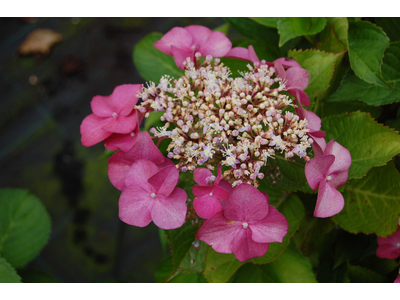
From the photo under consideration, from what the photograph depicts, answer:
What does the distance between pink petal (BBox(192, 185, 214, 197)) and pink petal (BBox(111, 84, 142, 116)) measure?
0.22 metres

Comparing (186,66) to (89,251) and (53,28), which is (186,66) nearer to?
(89,251)

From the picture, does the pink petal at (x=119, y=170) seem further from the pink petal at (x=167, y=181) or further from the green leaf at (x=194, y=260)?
the green leaf at (x=194, y=260)

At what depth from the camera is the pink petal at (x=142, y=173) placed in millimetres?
574

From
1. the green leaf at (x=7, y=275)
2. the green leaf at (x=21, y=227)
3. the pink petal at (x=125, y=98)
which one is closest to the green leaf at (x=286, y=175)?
the pink petal at (x=125, y=98)

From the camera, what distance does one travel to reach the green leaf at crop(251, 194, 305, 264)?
29.8 inches

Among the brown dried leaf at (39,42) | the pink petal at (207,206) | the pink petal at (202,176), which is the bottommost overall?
the brown dried leaf at (39,42)

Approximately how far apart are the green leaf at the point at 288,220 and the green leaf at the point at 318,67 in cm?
26

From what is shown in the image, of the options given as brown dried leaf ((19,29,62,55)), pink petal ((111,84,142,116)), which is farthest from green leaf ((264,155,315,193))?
brown dried leaf ((19,29,62,55))

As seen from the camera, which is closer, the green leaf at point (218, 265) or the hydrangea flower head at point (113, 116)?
the hydrangea flower head at point (113, 116)

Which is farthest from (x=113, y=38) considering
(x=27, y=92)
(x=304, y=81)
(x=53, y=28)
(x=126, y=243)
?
(x=304, y=81)

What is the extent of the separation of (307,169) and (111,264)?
142 centimetres

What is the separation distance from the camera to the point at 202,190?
552 millimetres

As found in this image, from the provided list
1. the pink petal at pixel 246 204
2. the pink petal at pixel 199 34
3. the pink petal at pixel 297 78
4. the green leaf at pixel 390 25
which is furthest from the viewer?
the green leaf at pixel 390 25

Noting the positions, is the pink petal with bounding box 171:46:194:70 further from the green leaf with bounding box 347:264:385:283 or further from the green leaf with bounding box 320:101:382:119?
the green leaf with bounding box 347:264:385:283
